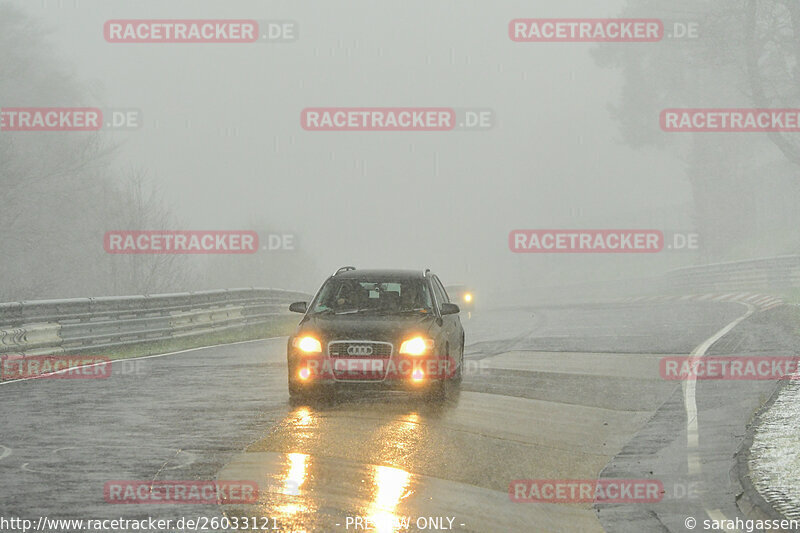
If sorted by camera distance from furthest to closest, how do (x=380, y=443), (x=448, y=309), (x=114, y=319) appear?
(x=114, y=319)
(x=448, y=309)
(x=380, y=443)

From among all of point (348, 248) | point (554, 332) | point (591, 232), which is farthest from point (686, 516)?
point (348, 248)

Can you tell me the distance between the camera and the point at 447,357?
42.2 feet

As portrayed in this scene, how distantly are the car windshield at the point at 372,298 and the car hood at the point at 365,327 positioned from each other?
358 mm

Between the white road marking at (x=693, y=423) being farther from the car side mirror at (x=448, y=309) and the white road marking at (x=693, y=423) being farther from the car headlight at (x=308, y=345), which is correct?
the car headlight at (x=308, y=345)

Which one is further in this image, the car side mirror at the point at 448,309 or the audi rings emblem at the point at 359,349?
the car side mirror at the point at 448,309

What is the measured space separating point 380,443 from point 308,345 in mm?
2674

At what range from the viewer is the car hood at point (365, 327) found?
11.9 metres

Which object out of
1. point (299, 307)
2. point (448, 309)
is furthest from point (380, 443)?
point (299, 307)

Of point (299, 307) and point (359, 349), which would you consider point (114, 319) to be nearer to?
point (299, 307)

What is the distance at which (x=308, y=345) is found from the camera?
39.3 feet

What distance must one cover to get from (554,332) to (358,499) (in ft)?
56.7

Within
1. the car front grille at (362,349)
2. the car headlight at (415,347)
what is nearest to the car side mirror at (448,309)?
the car headlight at (415,347)

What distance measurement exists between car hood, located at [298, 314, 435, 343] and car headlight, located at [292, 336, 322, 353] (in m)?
0.08

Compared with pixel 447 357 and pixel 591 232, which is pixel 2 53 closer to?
pixel 447 357
